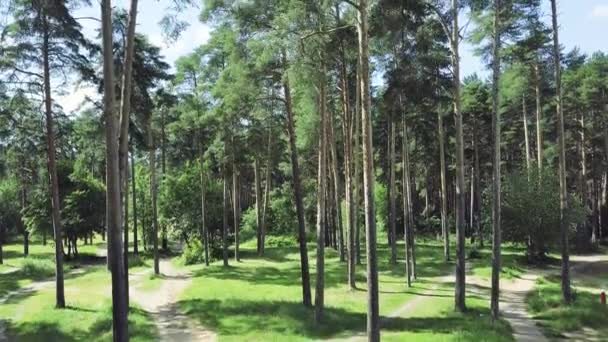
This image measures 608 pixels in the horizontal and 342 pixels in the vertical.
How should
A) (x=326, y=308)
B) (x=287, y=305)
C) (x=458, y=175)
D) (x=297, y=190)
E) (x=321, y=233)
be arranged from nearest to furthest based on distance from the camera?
(x=321, y=233), (x=297, y=190), (x=458, y=175), (x=326, y=308), (x=287, y=305)

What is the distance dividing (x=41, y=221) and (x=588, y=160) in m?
50.8

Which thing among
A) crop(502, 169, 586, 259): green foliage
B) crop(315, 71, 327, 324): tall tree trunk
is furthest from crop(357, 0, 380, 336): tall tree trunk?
crop(502, 169, 586, 259): green foliage

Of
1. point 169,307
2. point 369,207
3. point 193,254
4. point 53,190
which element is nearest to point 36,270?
point 193,254

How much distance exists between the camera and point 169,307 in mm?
22016

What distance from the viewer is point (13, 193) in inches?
2554

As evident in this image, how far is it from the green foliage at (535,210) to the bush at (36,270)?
99.2 ft

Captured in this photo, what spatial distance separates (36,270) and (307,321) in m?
25.6

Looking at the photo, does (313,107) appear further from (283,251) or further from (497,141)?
(283,251)

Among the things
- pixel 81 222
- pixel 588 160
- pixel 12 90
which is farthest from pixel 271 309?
pixel 588 160

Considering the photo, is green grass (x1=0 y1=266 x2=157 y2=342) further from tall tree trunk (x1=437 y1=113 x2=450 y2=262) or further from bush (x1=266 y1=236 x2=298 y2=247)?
bush (x1=266 y1=236 x2=298 y2=247)

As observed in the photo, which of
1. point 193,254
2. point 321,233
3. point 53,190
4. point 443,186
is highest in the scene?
point 53,190

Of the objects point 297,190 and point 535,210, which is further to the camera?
point 535,210

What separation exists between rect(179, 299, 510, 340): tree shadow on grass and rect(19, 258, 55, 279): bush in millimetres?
18926

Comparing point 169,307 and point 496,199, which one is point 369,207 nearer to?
point 496,199
